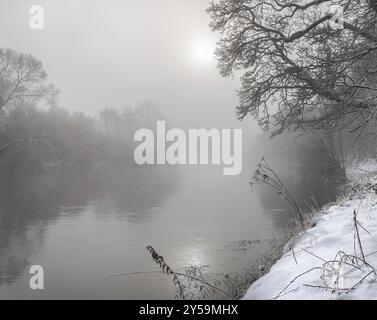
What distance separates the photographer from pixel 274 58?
13273 mm

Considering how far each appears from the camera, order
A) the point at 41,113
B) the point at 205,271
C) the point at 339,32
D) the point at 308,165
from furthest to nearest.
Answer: the point at 41,113 < the point at 308,165 < the point at 205,271 < the point at 339,32

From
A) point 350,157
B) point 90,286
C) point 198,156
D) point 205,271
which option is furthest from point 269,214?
A: point 198,156

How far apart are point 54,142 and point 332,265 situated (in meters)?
53.4

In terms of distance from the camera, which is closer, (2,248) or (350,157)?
(2,248)

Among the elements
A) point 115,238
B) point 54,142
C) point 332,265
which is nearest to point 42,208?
point 115,238

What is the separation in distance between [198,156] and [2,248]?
332ft

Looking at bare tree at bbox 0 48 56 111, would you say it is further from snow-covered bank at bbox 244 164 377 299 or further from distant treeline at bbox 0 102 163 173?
snow-covered bank at bbox 244 164 377 299

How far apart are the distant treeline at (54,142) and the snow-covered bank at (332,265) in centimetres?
4641

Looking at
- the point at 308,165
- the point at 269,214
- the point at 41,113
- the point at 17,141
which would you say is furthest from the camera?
the point at 41,113

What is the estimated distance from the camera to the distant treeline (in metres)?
51.7

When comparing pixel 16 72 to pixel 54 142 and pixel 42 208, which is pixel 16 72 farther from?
pixel 42 208

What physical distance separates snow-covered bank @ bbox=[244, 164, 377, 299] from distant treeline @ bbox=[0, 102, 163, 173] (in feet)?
152

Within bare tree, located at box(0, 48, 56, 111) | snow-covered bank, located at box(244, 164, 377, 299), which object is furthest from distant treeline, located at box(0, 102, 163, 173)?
snow-covered bank, located at box(244, 164, 377, 299)

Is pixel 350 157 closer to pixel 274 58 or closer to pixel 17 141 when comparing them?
pixel 274 58
